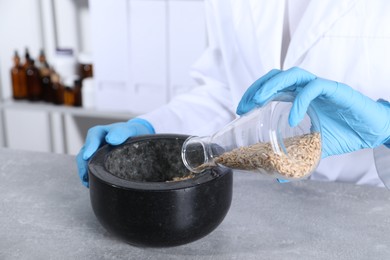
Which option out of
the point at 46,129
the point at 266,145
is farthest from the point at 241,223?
the point at 46,129

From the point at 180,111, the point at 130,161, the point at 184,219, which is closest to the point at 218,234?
the point at 184,219

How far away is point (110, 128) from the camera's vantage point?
96cm

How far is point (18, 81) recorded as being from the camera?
7.35ft

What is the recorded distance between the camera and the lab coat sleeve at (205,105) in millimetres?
1167

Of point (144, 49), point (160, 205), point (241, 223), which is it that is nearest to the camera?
point (160, 205)

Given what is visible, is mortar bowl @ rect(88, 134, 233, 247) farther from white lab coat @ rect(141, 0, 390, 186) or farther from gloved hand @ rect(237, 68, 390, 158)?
white lab coat @ rect(141, 0, 390, 186)

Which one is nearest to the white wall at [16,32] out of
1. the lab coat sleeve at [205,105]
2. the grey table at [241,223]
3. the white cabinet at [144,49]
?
the white cabinet at [144,49]

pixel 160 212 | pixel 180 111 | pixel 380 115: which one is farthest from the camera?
pixel 180 111

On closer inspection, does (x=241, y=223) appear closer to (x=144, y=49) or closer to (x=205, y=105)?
(x=205, y=105)

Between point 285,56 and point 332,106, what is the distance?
31 cm

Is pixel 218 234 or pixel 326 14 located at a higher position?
pixel 326 14

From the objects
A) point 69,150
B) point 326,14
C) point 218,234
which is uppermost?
point 326,14

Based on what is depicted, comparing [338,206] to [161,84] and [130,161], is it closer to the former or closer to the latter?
[130,161]

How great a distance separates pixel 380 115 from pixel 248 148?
29cm
